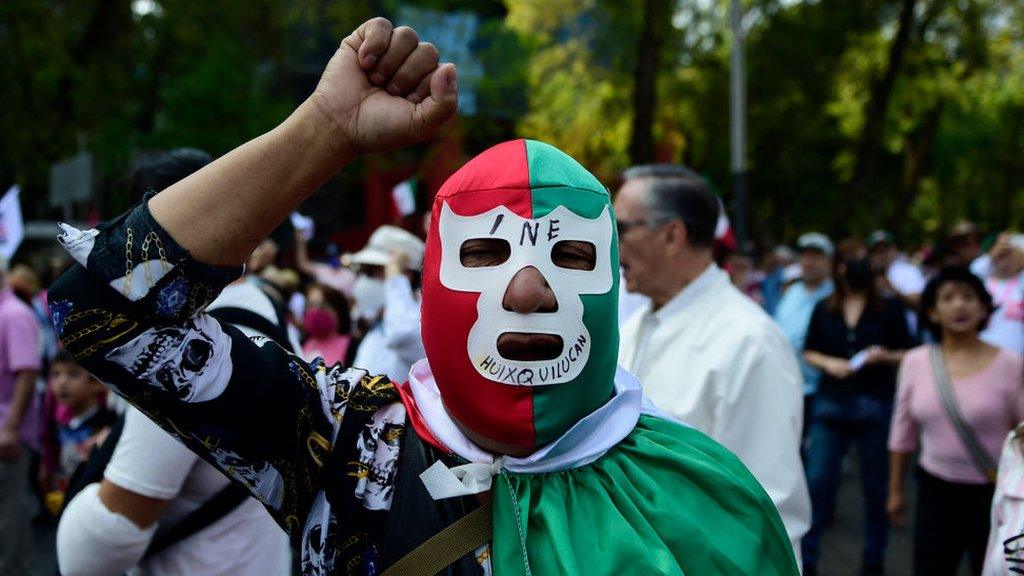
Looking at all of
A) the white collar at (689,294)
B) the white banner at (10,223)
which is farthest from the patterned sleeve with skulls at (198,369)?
the white banner at (10,223)

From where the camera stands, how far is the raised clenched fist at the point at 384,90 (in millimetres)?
1664

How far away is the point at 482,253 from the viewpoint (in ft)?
6.21

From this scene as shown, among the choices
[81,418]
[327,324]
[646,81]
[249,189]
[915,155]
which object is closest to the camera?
[249,189]

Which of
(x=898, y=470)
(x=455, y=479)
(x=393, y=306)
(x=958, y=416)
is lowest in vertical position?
(x=898, y=470)

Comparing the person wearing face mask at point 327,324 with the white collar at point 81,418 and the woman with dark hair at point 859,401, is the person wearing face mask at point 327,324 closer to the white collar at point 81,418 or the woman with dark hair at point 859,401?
the white collar at point 81,418

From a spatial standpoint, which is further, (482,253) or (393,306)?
(393,306)

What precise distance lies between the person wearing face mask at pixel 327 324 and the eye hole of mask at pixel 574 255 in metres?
4.81

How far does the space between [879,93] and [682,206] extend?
664 inches

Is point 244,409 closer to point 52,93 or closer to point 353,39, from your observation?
point 353,39

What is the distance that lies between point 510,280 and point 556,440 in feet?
1.01

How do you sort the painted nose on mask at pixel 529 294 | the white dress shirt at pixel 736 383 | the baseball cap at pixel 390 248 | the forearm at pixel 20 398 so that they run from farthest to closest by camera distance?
1. the baseball cap at pixel 390 248
2. the forearm at pixel 20 398
3. the white dress shirt at pixel 736 383
4. the painted nose on mask at pixel 529 294

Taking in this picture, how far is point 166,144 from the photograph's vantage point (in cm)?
1636

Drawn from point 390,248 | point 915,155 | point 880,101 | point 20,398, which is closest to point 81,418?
point 20,398

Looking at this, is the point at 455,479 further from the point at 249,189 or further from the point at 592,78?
the point at 592,78
